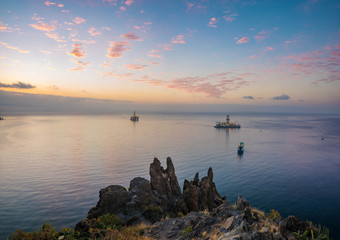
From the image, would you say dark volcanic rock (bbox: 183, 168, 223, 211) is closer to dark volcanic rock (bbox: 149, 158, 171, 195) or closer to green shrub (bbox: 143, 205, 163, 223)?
dark volcanic rock (bbox: 149, 158, 171, 195)

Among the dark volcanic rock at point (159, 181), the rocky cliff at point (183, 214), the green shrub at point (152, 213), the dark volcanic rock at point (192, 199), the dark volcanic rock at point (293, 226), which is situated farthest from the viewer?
the dark volcanic rock at point (159, 181)

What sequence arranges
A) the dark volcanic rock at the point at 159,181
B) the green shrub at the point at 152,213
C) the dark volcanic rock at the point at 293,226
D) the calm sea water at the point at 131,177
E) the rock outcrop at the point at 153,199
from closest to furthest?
the dark volcanic rock at the point at 293,226, the rock outcrop at the point at 153,199, the green shrub at the point at 152,213, the dark volcanic rock at the point at 159,181, the calm sea water at the point at 131,177

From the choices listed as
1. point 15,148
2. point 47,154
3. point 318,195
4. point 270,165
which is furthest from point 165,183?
point 15,148

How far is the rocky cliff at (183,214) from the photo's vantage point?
13477 millimetres

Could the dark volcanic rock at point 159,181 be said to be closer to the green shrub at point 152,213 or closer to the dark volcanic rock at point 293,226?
the green shrub at point 152,213

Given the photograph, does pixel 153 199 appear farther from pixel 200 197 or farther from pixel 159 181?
pixel 200 197

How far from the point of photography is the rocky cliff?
13477 mm

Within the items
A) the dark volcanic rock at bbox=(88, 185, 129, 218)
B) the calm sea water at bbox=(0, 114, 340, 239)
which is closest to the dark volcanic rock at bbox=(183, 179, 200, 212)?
the dark volcanic rock at bbox=(88, 185, 129, 218)

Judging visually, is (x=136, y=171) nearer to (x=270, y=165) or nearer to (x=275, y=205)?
(x=275, y=205)

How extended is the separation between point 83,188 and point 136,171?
2178 cm

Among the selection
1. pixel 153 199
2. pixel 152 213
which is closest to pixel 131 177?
pixel 153 199

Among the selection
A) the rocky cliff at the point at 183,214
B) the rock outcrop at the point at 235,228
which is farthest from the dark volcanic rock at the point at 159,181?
the rock outcrop at the point at 235,228

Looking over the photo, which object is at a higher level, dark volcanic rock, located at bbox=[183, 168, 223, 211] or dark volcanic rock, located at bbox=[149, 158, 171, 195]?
dark volcanic rock, located at bbox=[149, 158, 171, 195]

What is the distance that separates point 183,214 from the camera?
33.1 meters
